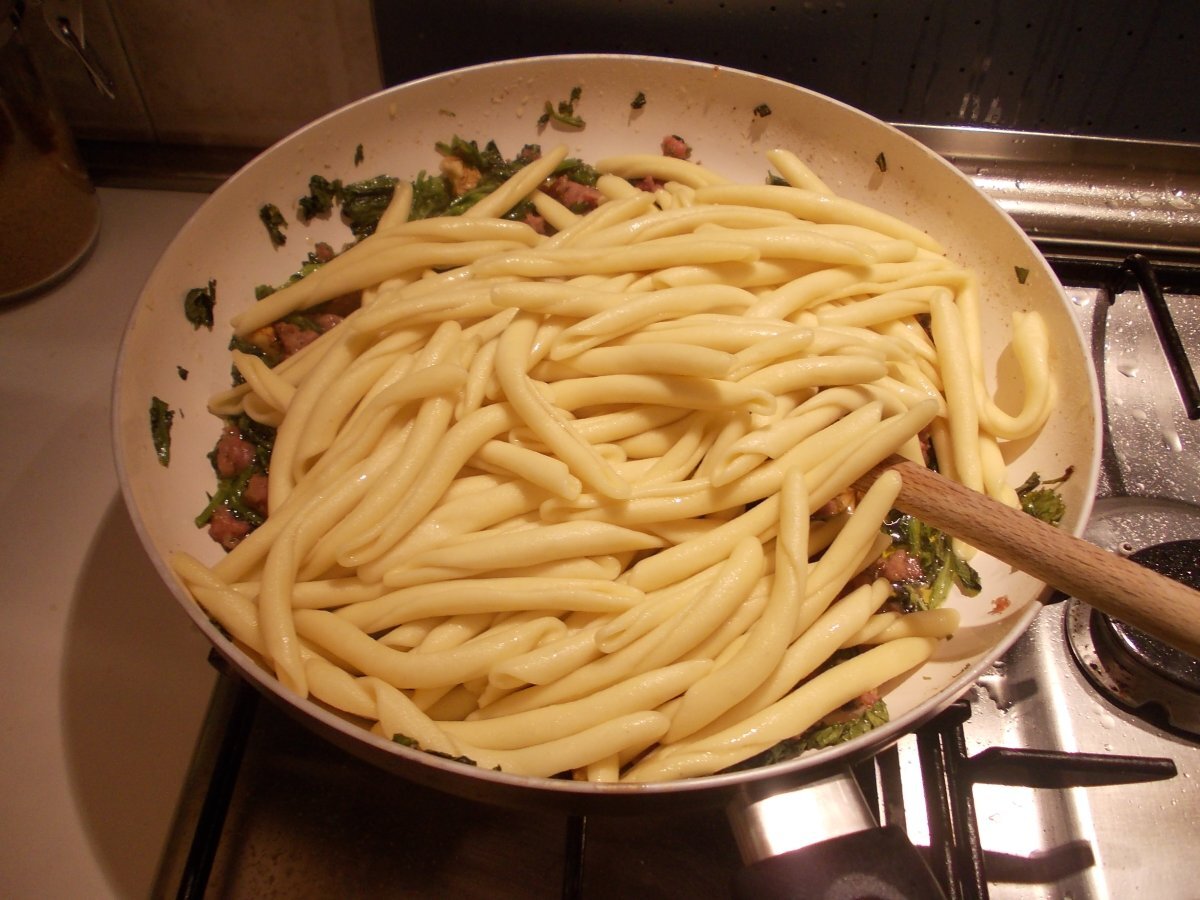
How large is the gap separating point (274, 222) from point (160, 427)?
41 cm

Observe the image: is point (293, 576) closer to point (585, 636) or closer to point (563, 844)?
point (585, 636)

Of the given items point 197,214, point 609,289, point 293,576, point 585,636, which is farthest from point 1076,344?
point 197,214

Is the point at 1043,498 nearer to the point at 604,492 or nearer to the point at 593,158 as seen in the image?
the point at 604,492

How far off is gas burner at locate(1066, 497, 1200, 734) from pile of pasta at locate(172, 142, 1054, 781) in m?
0.26

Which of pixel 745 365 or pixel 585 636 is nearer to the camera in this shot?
pixel 585 636

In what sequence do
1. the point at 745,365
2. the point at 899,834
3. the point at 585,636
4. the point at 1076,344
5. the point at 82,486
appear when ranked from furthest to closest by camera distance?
the point at 82,486, the point at 1076,344, the point at 745,365, the point at 585,636, the point at 899,834

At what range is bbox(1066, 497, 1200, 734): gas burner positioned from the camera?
1.17 meters

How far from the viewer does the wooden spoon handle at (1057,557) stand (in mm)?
818

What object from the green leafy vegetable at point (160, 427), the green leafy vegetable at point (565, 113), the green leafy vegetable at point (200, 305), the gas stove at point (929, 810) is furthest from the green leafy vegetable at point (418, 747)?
the green leafy vegetable at point (565, 113)

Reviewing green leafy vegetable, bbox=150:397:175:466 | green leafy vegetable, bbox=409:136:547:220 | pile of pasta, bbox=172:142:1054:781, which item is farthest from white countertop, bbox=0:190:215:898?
green leafy vegetable, bbox=409:136:547:220

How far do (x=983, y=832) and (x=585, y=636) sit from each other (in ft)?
2.04

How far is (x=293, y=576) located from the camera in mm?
975

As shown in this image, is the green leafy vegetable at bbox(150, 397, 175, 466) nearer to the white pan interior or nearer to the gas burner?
the white pan interior

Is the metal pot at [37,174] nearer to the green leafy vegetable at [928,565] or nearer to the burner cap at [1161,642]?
the green leafy vegetable at [928,565]
